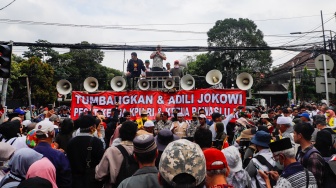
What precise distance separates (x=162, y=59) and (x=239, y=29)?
1285 inches

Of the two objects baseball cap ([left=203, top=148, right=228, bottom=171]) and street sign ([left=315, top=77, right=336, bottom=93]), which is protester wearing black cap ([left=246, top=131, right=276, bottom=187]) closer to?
baseball cap ([left=203, top=148, right=228, bottom=171])

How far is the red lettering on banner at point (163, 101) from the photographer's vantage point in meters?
10.3

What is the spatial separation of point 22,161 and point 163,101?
7.72 meters

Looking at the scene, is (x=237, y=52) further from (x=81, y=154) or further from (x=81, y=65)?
(x=81, y=154)

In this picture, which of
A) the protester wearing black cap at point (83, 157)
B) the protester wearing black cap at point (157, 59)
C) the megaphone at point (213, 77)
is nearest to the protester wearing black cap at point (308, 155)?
the protester wearing black cap at point (83, 157)

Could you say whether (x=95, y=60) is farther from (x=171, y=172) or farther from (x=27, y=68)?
(x=171, y=172)

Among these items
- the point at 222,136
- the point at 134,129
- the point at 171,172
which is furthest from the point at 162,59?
the point at 171,172

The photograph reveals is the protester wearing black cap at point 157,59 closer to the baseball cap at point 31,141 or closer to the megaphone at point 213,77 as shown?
the megaphone at point 213,77

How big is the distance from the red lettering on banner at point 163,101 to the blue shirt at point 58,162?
693 centimetres

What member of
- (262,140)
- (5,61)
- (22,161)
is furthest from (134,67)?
(22,161)

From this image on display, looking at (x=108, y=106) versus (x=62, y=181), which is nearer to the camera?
(x=62, y=181)

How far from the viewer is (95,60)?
58812mm

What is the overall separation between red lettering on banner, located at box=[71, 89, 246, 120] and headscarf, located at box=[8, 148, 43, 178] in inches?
291

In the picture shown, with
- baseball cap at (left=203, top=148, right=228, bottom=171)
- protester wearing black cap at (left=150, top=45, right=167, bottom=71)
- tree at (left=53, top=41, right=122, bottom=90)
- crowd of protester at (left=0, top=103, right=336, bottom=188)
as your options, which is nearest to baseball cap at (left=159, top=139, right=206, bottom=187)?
crowd of protester at (left=0, top=103, right=336, bottom=188)
